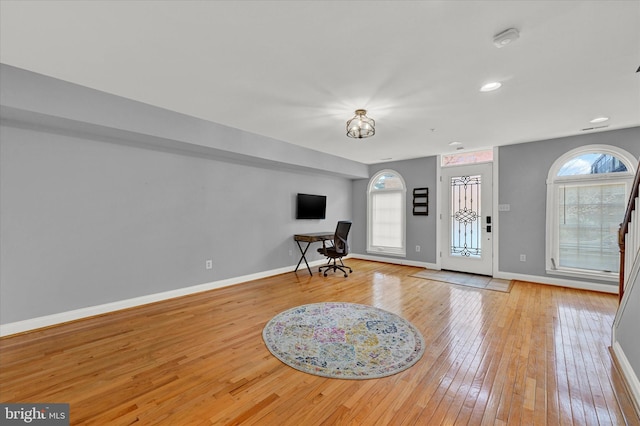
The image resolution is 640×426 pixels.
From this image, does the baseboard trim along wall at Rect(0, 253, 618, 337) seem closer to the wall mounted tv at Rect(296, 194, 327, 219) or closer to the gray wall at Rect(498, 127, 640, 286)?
the gray wall at Rect(498, 127, 640, 286)

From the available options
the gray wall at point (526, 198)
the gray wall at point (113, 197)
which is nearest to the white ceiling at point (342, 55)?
the gray wall at point (113, 197)

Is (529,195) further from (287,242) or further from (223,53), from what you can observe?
(223,53)

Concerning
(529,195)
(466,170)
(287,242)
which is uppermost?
(466,170)

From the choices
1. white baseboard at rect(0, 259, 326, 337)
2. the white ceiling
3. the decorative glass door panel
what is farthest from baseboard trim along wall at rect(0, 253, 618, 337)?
the white ceiling

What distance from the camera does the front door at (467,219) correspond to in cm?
508

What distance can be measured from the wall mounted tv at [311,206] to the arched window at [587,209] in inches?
163

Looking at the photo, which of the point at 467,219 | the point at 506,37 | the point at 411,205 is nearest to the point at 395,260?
the point at 411,205

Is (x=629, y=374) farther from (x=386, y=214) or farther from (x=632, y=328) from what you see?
(x=386, y=214)

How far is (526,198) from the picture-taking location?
466 cm

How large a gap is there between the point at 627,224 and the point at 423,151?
330 cm

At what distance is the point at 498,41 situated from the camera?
186 cm

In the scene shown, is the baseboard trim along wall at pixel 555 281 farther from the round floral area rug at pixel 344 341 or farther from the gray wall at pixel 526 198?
the round floral area rug at pixel 344 341

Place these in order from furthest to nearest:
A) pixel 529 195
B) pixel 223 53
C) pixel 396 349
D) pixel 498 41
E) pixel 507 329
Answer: pixel 529 195 → pixel 507 329 → pixel 396 349 → pixel 223 53 → pixel 498 41

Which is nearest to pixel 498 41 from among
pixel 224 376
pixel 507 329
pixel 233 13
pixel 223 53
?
pixel 233 13
